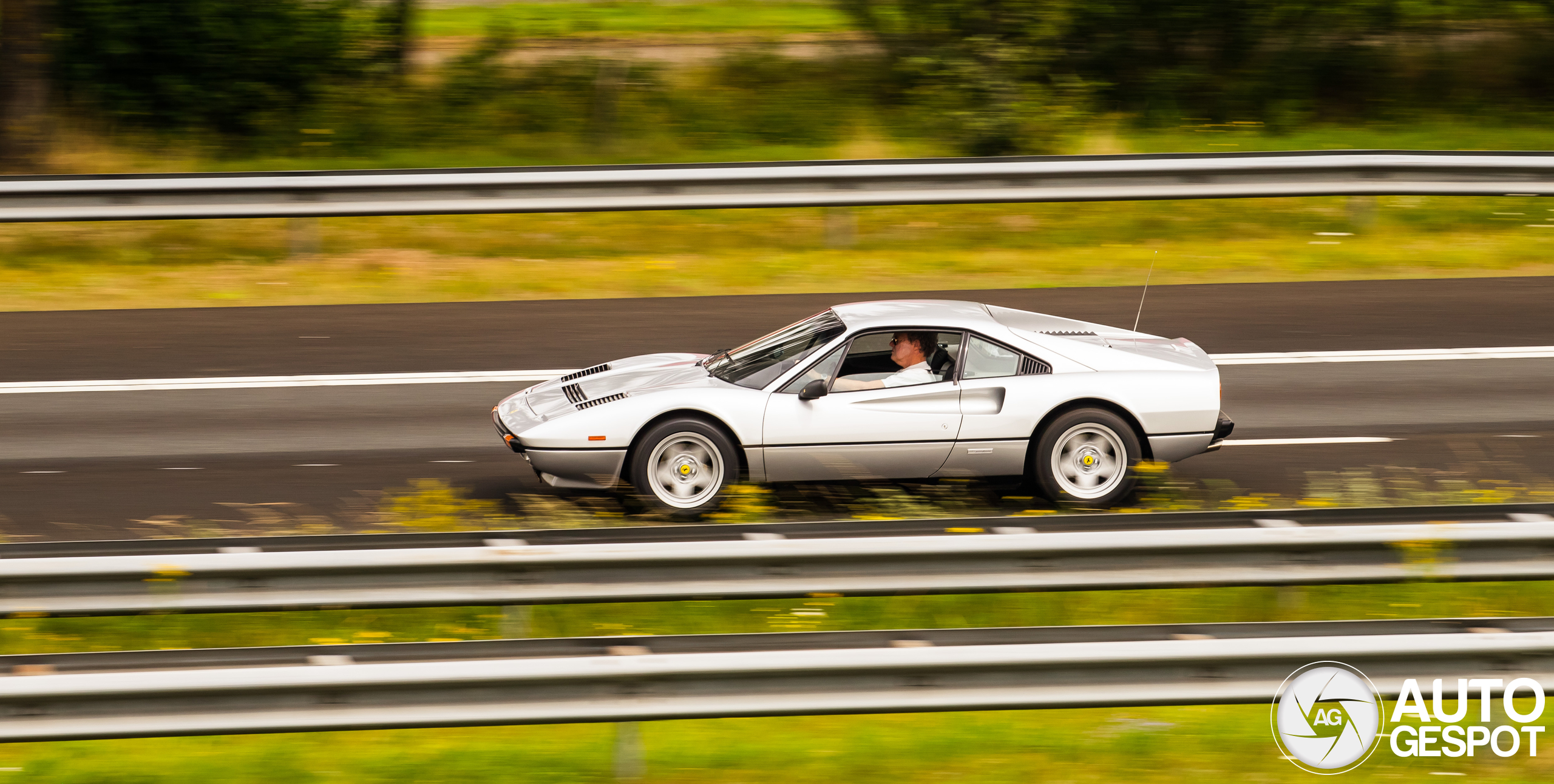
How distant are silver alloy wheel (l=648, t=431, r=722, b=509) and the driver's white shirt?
103 centimetres

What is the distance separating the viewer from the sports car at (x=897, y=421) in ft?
26.7

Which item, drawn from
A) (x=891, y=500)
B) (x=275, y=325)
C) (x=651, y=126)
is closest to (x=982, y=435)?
(x=891, y=500)

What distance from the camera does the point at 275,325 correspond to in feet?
39.2

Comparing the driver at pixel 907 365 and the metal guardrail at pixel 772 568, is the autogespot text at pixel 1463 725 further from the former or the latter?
the driver at pixel 907 365

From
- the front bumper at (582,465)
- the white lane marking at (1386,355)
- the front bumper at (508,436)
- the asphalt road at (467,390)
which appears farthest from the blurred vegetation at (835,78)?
the front bumper at (582,465)

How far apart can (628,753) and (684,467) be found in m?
2.99

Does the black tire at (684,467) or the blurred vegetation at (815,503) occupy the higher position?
the black tire at (684,467)

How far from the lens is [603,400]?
8273 millimetres

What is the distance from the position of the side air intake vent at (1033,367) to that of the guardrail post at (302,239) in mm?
7724

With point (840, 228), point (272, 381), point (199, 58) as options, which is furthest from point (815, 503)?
point (199, 58)

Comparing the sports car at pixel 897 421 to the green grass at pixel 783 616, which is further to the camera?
the sports car at pixel 897 421

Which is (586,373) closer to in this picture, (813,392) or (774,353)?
(774,353)

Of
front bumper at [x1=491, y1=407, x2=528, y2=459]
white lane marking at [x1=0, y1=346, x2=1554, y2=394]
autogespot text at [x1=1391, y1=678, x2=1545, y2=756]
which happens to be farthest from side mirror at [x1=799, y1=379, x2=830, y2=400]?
autogespot text at [x1=1391, y1=678, x2=1545, y2=756]

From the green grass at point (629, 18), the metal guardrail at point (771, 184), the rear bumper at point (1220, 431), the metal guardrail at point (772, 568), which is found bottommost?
the metal guardrail at point (772, 568)
